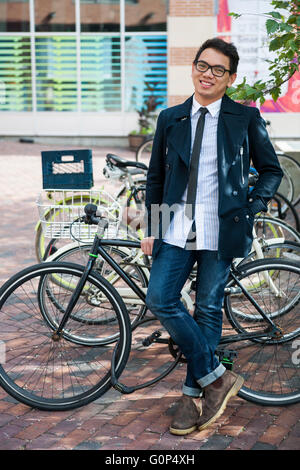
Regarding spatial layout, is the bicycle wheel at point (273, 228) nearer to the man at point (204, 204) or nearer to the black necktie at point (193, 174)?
the man at point (204, 204)

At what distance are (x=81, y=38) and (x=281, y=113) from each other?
547 centimetres

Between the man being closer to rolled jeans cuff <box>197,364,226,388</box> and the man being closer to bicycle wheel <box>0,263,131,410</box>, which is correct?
rolled jeans cuff <box>197,364,226,388</box>

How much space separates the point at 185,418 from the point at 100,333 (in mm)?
1358

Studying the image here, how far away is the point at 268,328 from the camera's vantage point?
383cm

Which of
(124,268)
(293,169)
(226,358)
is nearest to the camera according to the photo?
(226,358)

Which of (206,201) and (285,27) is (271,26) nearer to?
(285,27)

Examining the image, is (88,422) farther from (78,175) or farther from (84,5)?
(84,5)

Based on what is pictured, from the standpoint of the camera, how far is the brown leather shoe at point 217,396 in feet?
11.4

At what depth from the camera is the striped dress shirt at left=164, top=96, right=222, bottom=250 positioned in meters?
3.34

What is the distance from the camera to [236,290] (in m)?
3.84

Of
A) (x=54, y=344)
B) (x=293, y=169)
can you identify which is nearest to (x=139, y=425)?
(x=54, y=344)

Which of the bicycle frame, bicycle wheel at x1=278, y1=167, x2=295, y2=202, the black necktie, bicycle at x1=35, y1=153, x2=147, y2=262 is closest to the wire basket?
bicycle at x1=35, y1=153, x2=147, y2=262

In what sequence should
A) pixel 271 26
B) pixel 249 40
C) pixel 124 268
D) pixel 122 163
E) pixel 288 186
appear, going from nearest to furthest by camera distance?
pixel 271 26
pixel 124 268
pixel 122 163
pixel 288 186
pixel 249 40

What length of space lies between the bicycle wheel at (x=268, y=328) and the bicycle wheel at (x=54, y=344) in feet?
2.38
